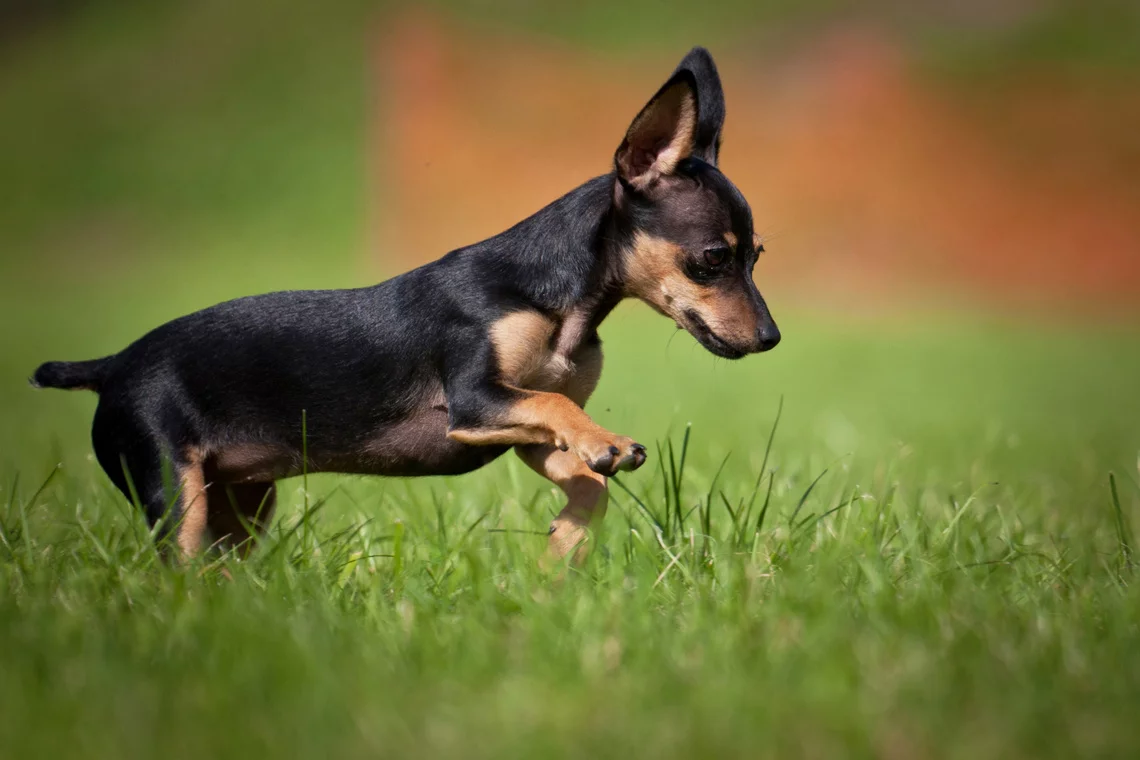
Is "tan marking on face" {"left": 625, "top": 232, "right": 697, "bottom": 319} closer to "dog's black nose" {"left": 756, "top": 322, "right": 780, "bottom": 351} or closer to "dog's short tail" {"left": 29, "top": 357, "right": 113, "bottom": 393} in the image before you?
"dog's black nose" {"left": 756, "top": 322, "right": 780, "bottom": 351}

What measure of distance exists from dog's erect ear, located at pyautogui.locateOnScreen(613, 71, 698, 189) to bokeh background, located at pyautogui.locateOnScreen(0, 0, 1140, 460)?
45.0 ft

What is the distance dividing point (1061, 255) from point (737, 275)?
54.5ft

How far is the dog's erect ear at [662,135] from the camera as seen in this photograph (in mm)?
3494

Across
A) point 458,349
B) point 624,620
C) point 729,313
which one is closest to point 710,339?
point 729,313

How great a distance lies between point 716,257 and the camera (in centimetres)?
356

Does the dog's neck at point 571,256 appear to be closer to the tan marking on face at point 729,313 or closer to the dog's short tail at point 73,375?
the tan marking on face at point 729,313

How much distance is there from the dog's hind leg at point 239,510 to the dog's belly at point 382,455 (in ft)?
0.57

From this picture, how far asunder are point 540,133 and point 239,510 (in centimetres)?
1667

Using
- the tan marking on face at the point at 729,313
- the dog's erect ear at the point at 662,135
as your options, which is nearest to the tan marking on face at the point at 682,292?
the tan marking on face at the point at 729,313

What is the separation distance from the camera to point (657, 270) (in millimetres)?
3629

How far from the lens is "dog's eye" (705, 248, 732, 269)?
3553mm

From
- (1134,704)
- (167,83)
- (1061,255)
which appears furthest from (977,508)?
(167,83)

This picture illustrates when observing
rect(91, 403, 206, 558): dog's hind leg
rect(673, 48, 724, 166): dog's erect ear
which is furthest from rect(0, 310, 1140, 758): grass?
rect(673, 48, 724, 166): dog's erect ear

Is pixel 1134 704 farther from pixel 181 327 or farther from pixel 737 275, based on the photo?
pixel 181 327
